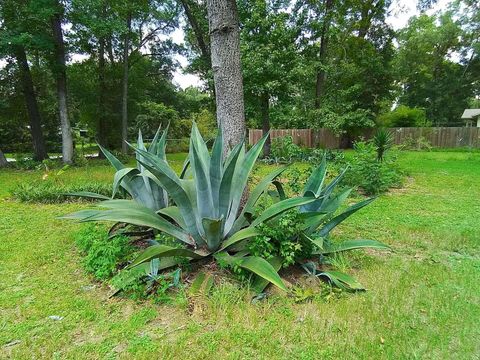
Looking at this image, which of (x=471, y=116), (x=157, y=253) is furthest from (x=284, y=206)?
(x=471, y=116)

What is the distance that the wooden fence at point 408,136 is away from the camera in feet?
61.8

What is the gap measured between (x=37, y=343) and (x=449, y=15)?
33.2 metres

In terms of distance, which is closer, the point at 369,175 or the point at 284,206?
the point at 284,206

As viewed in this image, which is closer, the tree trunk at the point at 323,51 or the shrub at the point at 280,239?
the shrub at the point at 280,239

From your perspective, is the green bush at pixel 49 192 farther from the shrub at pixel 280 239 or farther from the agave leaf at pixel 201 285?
the shrub at pixel 280 239

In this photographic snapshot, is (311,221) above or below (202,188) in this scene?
below

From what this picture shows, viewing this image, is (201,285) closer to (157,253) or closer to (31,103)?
(157,253)

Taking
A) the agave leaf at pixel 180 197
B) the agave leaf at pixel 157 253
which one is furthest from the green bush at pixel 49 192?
the agave leaf at pixel 157 253

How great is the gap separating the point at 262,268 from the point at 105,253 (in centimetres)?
139

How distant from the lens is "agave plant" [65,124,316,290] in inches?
93.9

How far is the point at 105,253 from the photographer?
8.82 feet

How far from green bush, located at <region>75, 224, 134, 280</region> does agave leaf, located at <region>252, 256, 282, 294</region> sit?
1178 mm

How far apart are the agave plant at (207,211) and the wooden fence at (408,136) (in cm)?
1612

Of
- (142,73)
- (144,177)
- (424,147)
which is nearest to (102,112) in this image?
(142,73)
